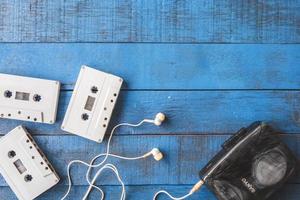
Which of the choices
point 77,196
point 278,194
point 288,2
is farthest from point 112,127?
point 288,2

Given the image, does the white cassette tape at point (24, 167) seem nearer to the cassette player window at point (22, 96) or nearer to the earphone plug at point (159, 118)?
the cassette player window at point (22, 96)

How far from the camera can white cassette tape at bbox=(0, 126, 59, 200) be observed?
134cm

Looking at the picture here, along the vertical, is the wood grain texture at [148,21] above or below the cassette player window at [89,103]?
above

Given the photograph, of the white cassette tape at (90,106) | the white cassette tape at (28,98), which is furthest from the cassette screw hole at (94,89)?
the white cassette tape at (28,98)

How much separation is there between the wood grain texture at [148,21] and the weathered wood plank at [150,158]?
0.30 m

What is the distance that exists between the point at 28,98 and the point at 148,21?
42cm

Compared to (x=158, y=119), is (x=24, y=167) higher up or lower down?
lower down

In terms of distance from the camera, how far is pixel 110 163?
1371 millimetres

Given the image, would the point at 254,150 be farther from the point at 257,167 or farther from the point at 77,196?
the point at 77,196

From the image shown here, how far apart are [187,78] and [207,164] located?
0.86ft

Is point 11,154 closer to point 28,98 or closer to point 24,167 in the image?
point 24,167

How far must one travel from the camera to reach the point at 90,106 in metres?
1.35

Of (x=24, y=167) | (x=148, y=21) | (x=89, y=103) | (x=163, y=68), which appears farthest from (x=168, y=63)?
(x=24, y=167)

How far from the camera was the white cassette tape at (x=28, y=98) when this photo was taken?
1.34 m
